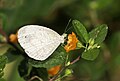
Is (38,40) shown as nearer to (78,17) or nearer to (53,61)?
(53,61)

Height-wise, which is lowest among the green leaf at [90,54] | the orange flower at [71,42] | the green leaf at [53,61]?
the green leaf at [53,61]

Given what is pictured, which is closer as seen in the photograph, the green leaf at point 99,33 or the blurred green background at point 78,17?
the green leaf at point 99,33

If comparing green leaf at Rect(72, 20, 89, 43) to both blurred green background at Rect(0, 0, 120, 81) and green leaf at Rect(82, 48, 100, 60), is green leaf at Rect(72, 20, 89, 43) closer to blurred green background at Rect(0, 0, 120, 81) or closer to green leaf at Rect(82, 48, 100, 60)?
green leaf at Rect(82, 48, 100, 60)

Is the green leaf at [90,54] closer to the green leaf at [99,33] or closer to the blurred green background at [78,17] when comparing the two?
the green leaf at [99,33]

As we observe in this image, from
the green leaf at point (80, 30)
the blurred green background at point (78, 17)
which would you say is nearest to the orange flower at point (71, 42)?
the green leaf at point (80, 30)

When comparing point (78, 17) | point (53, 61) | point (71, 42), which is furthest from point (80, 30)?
point (78, 17)

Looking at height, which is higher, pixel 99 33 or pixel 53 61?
pixel 99 33

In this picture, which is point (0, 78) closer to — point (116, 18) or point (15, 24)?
point (15, 24)
